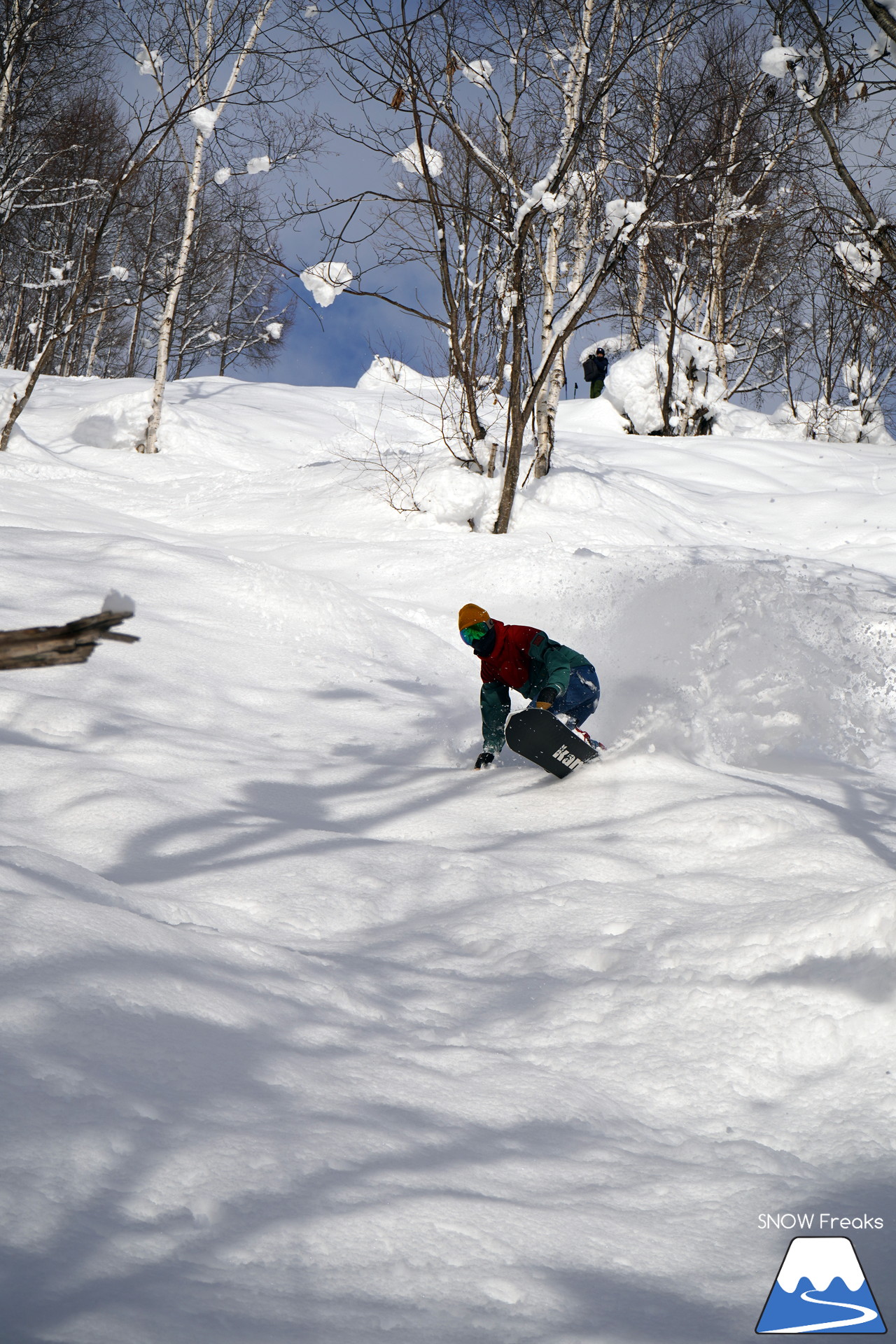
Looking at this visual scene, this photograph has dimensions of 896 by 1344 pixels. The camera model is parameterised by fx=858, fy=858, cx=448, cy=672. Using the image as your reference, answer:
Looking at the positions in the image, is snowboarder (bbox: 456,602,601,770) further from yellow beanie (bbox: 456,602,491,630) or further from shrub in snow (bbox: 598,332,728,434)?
shrub in snow (bbox: 598,332,728,434)

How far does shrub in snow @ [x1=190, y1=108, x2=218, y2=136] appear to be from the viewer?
10.5 metres

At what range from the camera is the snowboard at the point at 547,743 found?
4293 mm

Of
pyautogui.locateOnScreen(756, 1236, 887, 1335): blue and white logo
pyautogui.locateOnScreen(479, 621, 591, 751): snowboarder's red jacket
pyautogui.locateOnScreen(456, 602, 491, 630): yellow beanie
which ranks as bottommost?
pyautogui.locateOnScreen(756, 1236, 887, 1335): blue and white logo

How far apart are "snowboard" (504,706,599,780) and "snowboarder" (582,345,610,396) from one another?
55.9ft

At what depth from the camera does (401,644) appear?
6.75 metres

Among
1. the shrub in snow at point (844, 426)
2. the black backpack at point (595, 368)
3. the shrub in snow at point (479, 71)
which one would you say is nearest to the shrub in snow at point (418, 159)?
the shrub in snow at point (479, 71)

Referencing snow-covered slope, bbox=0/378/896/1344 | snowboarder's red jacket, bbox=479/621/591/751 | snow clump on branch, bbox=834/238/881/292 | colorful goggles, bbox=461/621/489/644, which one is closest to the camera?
snow-covered slope, bbox=0/378/896/1344

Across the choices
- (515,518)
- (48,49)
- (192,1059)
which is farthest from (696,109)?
(192,1059)

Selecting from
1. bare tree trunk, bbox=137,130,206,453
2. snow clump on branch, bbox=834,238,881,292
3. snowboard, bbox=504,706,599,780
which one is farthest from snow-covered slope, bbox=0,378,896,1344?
bare tree trunk, bbox=137,130,206,453

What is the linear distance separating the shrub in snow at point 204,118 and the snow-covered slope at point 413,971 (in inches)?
265

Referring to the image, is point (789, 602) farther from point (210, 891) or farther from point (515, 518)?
point (210, 891)

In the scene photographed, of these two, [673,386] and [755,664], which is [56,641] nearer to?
[755,664]

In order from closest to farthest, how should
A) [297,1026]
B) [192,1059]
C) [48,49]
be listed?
[192,1059]
[297,1026]
[48,49]

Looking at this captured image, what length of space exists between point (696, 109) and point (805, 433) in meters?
12.7
